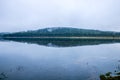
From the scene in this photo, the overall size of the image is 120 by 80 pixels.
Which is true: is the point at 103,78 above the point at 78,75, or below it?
above

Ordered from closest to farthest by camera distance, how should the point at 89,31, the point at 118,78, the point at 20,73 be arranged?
the point at 118,78, the point at 20,73, the point at 89,31

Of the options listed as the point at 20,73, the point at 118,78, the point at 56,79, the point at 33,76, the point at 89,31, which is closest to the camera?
the point at 118,78

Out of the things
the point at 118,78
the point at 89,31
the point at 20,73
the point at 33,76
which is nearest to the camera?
the point at 118,78

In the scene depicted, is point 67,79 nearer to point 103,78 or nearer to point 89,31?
point 103,78

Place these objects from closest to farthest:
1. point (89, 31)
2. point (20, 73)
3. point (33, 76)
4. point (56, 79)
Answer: point (56, 79), point (33, 76), point (20, 73), point (89, 31)

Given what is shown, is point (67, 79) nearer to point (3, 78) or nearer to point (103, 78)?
point (3, 78)

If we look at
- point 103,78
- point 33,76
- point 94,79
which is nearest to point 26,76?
point 33,76

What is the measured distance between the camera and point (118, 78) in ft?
50.1

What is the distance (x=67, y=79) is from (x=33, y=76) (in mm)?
3506

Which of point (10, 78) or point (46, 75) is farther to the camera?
point (46, 75)

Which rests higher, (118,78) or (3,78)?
(118,78)

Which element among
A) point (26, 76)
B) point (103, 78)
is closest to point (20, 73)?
point (26, 76)

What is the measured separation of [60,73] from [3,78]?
20.2 feet

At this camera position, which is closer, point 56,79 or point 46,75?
point 56,79
